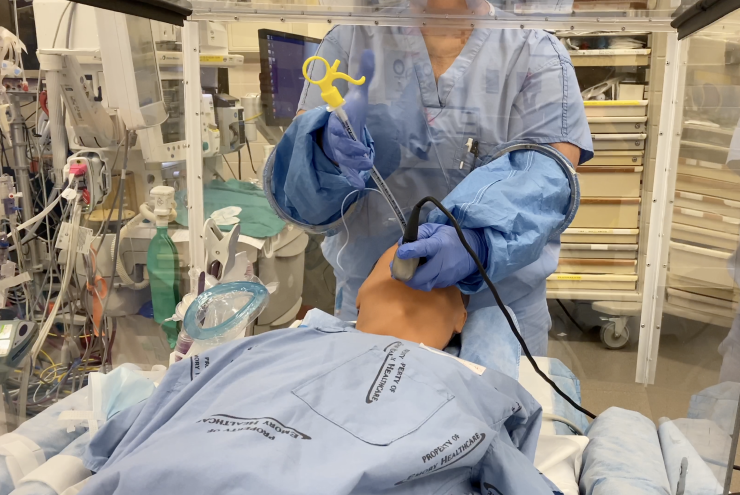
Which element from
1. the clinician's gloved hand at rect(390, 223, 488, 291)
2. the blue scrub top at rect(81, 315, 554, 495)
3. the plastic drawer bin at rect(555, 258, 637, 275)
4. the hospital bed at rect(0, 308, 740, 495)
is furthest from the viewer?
the plastic drawer bin at rect(555, 258, 637, 275)

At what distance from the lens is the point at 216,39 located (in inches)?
56.7

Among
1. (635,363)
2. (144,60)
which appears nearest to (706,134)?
(635,363)

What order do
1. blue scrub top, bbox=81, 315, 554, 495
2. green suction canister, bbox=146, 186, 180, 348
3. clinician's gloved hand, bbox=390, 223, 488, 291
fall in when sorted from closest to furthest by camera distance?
1. blue scrub top, bbox=81, 315, 554, 495
2. clinician's gloved hand, bbox=390, 223, 488, 291
3. green suction canister, bbox=146, 186, 180, 348

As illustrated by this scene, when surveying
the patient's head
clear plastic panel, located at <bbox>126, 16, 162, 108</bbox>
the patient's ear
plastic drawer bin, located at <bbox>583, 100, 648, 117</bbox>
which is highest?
clear plastic panel, located at <bbox>126, 16, 162, 108</bbox>

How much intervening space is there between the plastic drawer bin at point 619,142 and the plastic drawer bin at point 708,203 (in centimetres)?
25

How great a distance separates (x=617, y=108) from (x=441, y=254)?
83 cm

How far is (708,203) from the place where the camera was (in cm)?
116

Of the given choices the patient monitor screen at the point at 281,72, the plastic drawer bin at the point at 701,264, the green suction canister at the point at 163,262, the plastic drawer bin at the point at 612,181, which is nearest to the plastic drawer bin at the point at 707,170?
the plastic drawer bin at the point at 701,264

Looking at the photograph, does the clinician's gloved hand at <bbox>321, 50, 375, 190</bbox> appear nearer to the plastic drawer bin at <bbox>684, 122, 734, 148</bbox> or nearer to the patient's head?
the patient's head

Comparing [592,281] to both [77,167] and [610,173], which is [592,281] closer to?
[610,173]

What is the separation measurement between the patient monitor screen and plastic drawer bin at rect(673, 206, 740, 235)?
0.88m

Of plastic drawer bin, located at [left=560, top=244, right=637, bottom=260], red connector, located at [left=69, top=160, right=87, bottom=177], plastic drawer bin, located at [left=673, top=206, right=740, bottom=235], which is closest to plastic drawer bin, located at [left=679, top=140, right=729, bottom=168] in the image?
plastic drawer bin, located at [left=673, top=206, right=740, bottom=235]

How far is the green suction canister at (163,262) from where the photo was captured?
1.51 metres

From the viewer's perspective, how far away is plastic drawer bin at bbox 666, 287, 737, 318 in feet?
3.40
